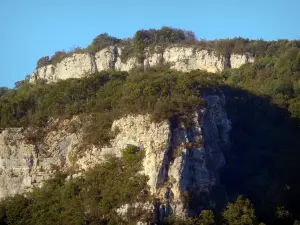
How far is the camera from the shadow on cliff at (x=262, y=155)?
3142 centimetres

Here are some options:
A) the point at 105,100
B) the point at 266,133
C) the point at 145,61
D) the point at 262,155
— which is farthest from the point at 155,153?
the point at 145,61

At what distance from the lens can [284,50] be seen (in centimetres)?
5297

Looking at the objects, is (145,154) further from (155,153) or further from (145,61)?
(145,61)

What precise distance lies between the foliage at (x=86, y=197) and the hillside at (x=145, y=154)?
0.19 feet

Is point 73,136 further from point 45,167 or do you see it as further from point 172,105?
point 172,105

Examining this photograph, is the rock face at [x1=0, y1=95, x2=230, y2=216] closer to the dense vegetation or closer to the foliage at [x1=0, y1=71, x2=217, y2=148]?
the foliage at [x1=0, y1=71, x2=217, y2=148]

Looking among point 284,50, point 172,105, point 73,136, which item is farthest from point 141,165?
point 284,50

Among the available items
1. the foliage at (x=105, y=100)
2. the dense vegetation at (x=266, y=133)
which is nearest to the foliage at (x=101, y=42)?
the dense vegetation at (x=266, y=133)

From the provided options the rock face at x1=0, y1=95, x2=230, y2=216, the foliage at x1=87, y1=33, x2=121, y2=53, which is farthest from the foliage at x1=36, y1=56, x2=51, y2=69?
the rock face at x1=0, y1=95, x2=230, y2=216

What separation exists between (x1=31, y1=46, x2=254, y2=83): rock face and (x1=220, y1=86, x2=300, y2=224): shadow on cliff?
42.4 feet

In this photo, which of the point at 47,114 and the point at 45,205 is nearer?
the point at 45,205

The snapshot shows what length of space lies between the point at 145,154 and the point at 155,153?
32.3 inches

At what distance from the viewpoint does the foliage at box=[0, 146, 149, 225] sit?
26.2m

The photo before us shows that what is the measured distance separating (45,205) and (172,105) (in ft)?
29.7
